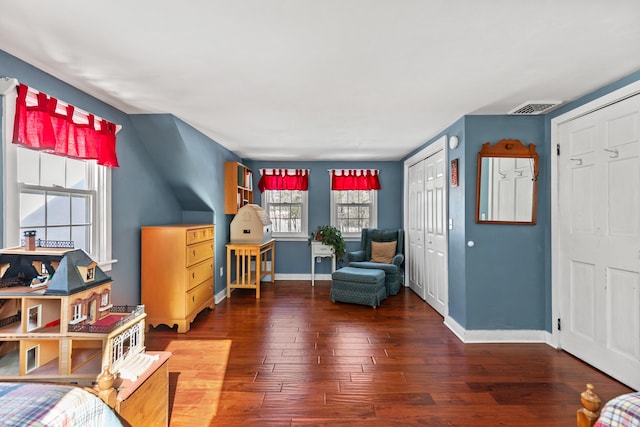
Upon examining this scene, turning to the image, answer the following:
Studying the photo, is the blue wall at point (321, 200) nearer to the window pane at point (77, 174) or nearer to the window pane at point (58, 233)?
the window pane at point (77, 174)

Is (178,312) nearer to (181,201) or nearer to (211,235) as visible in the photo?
(211,235)

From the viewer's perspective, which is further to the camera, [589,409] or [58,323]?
[58,323]

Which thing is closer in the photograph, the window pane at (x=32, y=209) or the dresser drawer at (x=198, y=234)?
the window pane at (x=32, y=209)

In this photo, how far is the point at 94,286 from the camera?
1707mm

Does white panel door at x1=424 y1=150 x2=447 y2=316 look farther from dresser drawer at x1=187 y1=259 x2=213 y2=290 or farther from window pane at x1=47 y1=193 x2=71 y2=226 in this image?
window pane at x1=47 y1=193 x2=71 y2=226

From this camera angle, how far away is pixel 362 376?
8.16 ft

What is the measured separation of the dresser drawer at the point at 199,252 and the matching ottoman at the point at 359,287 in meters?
1.73

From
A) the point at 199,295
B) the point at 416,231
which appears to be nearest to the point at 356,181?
the point at 416,231

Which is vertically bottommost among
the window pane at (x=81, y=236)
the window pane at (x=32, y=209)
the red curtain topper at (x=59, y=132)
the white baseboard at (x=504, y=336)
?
the white baseboard at (x=504, y=336)

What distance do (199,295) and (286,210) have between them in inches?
103

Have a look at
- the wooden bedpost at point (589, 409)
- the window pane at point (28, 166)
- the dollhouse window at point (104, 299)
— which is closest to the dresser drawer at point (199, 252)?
the window pane at point (28, 166)

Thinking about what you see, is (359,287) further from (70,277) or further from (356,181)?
(70,277)

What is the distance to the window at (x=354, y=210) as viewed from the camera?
237 inches

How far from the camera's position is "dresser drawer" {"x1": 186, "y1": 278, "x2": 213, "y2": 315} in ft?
11.5
